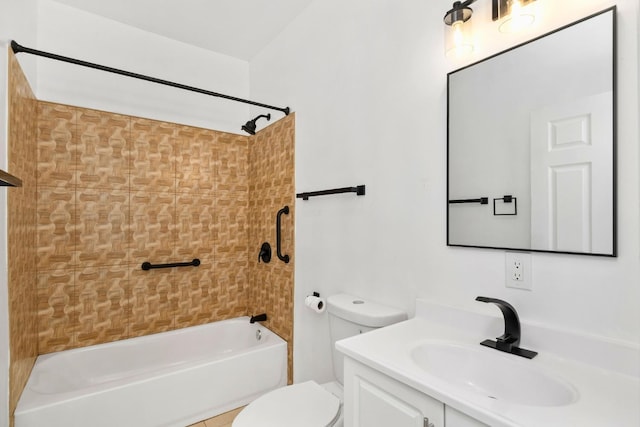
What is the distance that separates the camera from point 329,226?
1.99m

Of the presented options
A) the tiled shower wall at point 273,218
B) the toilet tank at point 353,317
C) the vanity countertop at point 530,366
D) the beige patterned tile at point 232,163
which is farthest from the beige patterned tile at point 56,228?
the vanity countertop at point 530,366

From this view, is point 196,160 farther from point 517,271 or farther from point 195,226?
point 517,271

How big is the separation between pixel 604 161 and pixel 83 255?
9.47 ft

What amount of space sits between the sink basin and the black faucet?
1.2 inches

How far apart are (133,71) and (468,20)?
242 cm

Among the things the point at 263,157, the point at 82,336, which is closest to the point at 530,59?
the point at 263,157

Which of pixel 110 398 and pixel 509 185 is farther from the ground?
pixel 509 185

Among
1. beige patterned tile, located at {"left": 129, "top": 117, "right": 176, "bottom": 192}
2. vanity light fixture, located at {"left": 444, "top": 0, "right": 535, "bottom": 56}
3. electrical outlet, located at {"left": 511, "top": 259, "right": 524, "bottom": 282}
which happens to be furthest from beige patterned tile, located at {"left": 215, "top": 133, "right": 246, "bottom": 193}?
electrical outlet, located at {"left": 511, "top": 259, "right": 524, "bottom": 282}

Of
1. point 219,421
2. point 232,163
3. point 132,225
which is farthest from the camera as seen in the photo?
point 232,163

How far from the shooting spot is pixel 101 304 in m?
2.35

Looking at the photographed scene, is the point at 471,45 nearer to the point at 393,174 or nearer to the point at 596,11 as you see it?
the point at 596,11

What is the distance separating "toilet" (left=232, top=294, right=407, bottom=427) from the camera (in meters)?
1.39

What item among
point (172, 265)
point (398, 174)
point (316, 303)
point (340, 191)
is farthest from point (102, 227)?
point (398, 174)

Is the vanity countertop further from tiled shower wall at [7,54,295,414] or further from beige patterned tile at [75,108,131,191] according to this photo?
beige patterned tile at [75,108,131,191]
